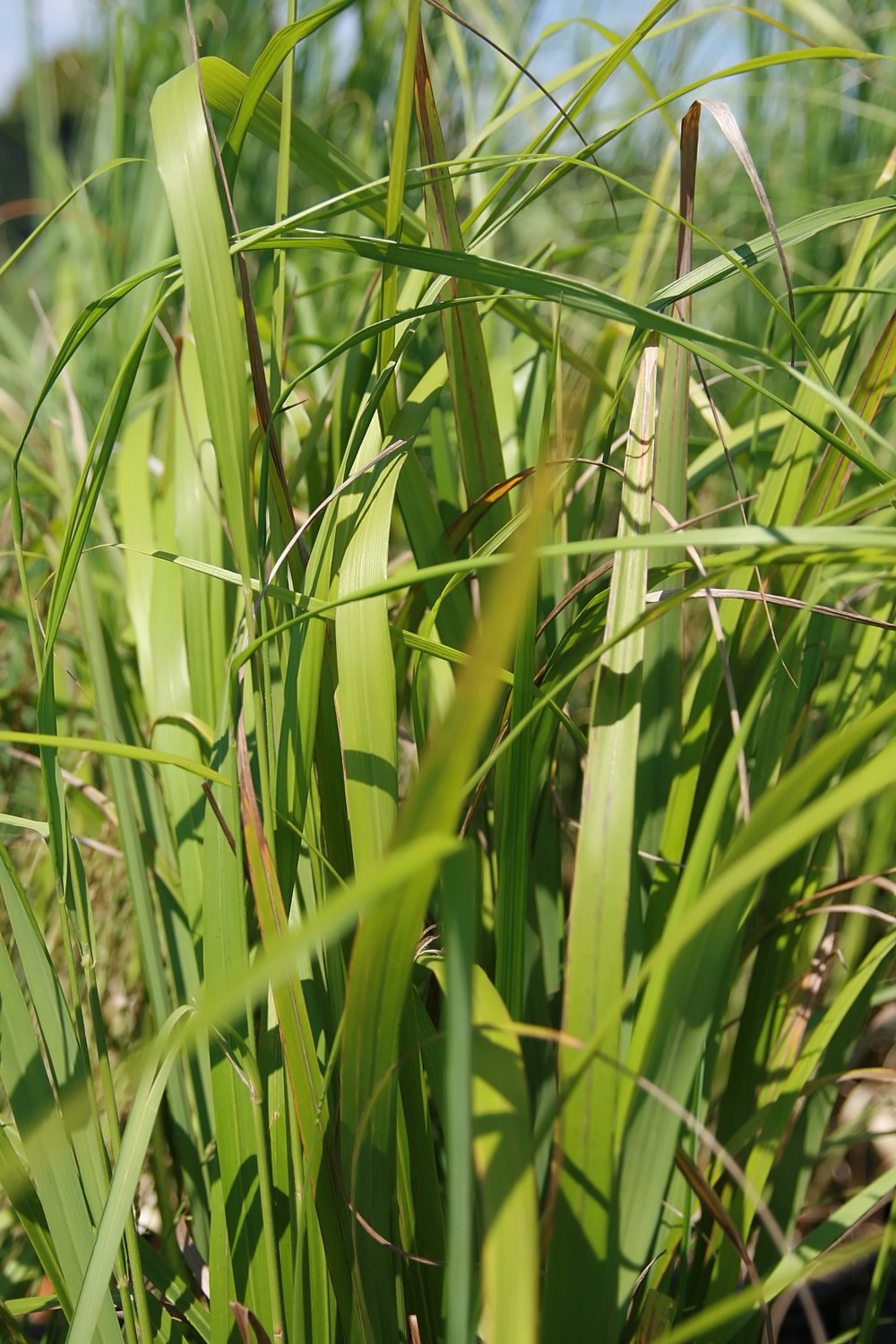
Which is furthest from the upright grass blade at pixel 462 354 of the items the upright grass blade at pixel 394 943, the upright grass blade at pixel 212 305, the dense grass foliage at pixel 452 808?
the upright grass blade at pixel 394 943

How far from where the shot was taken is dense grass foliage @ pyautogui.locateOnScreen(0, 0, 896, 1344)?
296mm

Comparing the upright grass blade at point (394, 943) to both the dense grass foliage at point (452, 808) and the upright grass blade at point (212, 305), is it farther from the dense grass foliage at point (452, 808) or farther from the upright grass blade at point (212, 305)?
the upright grass blade at point (212, 305)

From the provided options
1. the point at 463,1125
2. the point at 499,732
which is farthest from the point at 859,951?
the point at 463,1125

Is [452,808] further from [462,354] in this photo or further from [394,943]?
[462,354]

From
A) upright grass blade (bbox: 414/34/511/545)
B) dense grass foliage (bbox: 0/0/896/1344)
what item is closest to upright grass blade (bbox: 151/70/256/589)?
dense grass foliage (bbox: 0/0/896/1344)

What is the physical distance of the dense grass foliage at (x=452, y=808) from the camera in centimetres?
30

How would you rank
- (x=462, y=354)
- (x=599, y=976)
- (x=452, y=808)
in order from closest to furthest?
(x=452, y=808) < (x=599, y=976) < (x=462, y=354)

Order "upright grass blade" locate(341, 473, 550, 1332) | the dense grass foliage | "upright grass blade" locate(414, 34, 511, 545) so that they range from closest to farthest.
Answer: "upright grass blade" locate(341, 473, 550, 1332), the dense grass foliage, "upright grass blade" locate(414, 34, 511, 545)

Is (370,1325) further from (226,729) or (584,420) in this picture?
(584,420)

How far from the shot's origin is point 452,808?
23 centimetres

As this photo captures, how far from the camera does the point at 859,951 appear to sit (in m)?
0.62

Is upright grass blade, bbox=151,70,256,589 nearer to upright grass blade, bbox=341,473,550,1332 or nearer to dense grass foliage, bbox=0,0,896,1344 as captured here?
dense grass foliage, bbox=0,0,896,1344

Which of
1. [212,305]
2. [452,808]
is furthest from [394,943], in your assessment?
[212,305]

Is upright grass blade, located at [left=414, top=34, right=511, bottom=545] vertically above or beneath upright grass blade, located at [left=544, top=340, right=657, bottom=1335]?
above
